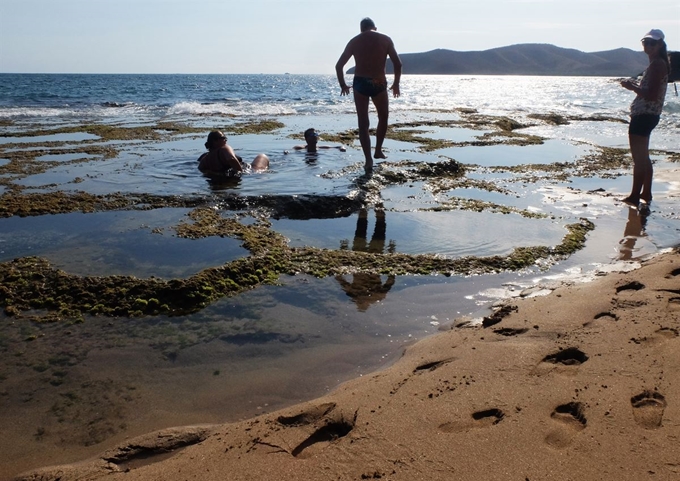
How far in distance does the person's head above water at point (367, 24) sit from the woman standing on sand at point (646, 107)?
347 cm

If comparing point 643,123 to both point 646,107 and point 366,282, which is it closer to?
point 646,107

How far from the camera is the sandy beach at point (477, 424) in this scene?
1.65 metres

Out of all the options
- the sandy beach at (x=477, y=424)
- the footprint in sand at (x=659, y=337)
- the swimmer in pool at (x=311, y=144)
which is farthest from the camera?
the swimmer in pool at (x=311, y=144)

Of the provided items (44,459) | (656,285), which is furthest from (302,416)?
(656,285)

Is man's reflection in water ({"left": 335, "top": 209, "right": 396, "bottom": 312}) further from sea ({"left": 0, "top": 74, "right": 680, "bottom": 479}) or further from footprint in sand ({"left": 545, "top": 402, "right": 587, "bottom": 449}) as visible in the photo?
footprint in sand ({"left": 545, "top": 402, "right": 587, "bottom": 449})

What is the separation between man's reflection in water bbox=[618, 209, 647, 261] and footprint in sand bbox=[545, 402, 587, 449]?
253 centimetres

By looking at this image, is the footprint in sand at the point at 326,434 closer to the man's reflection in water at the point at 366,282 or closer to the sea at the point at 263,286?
the sea at the point at 263,286

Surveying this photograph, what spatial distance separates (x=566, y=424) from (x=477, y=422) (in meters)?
0.31

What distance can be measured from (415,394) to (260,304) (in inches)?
54.9

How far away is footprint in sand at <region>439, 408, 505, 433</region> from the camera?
1842mm

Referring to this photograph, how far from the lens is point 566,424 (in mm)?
1832

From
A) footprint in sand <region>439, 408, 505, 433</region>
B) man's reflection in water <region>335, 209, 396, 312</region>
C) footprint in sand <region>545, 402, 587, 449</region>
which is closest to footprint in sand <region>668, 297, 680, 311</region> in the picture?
footprint in sand <region>545, 402, 587, 449</region>

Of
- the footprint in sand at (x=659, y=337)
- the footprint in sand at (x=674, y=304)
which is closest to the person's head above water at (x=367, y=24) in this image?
the footprint in sand at (x=674, y=304)

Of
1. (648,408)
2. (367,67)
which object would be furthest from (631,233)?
(367,67)
